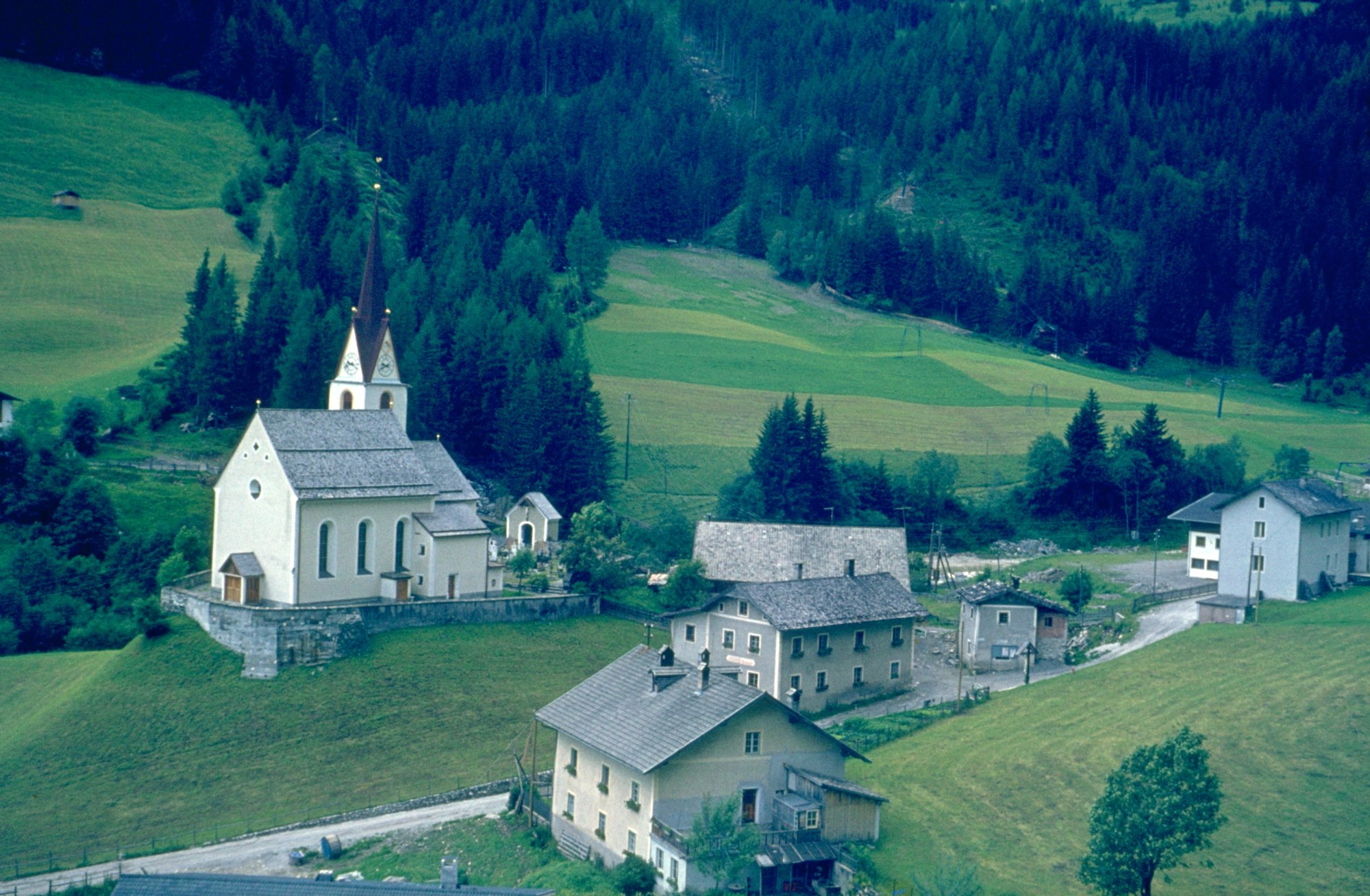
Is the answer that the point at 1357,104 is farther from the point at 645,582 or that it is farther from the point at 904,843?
the point at 904,843

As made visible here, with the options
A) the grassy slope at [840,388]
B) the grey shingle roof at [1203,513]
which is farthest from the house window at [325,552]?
the grey shingle roof at [1203,513]

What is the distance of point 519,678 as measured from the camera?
181 feet

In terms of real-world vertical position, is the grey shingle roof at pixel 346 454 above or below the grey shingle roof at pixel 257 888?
above

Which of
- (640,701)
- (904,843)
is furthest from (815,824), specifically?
(640,701)

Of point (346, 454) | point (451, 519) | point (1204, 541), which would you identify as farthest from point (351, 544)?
point (1204, 541)

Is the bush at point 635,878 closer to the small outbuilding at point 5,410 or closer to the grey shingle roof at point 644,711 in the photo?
the grey shingle roof at point 644,711

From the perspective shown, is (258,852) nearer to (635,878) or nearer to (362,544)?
(635,878)

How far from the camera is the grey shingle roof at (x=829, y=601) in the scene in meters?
55.3

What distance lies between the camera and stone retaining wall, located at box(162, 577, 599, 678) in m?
52.9

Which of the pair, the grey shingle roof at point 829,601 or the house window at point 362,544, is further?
the house window at point 362,544

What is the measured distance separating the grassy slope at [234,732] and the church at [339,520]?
349 cm

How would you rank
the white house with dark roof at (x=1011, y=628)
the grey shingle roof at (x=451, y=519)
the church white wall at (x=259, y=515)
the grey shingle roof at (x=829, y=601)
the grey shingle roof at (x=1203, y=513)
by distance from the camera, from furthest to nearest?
1. the grey shingle roof at (x=1203, y=513)
2. the grey shingle roof at (x=451, y=519)
3. the white house with dark roof at (x=1011, y=628)
4. the church white wall at (x=259, y=515)
5. the grey shingle roof at (x=829, y=601)

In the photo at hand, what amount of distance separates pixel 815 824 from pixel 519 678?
1887cm

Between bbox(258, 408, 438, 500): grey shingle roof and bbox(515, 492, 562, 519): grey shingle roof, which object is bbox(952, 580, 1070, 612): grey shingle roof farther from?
bbox(515, 492, 562, 519): grey shingle roof
